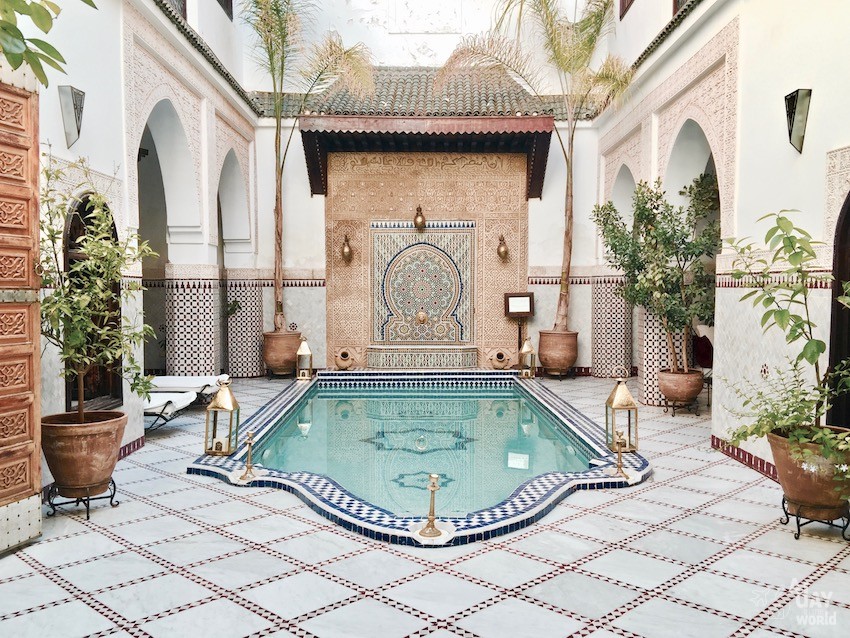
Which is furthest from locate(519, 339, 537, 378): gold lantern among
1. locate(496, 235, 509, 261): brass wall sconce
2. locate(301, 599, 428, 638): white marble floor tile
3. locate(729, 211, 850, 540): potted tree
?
locate(301, 599, 428, 638): white marble floor tile

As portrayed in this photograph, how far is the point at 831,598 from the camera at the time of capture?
2260 mm

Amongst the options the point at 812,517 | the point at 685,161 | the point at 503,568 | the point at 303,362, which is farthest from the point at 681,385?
the point at 303,362

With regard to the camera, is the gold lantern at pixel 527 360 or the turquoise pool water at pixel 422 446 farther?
the gold lantern at pixel 527 360

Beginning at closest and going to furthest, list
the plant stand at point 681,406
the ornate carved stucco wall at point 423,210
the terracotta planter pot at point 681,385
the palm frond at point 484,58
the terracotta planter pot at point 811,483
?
the terracotta planter pot at point 811,483 < the terracotta planter pot at point 681,385 < the plant stand at point 681,406 < the palm frond at point 484,58 < the ornate carved stucco wall at point 423,210

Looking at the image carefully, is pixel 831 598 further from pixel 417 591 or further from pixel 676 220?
pixel 676 220

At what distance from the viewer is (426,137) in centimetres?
781

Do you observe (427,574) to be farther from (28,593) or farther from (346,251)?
(346,251)

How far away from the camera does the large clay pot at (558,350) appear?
7.53m

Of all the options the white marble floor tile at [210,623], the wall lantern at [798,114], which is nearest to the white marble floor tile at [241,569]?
the white marble floor tile at [210,623]

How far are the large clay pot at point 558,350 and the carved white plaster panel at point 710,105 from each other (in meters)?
2.07

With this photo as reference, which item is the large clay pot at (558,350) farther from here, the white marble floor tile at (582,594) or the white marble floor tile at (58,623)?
the white marble floor tile at (58,623)

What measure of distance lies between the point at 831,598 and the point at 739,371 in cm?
218

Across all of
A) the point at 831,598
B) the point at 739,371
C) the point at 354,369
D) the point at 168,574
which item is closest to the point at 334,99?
the point at 354,369

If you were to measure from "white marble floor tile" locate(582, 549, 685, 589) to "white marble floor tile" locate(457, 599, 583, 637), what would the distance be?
401 mm
